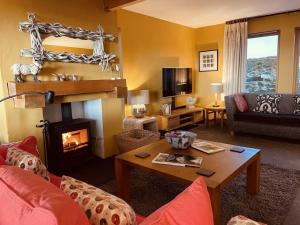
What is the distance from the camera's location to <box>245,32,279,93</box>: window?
5.07 meters

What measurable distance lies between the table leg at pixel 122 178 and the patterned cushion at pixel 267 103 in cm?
346

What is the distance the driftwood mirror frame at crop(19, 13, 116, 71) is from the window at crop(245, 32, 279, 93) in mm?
3539

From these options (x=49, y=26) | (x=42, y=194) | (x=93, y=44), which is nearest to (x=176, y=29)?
(x=93, y=44)

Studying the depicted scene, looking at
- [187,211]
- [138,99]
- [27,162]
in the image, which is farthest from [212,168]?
[138,99]

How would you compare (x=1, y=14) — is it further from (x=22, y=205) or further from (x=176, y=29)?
(x=176, y=29)

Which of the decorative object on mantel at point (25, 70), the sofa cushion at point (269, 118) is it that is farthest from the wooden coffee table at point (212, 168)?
the sofa cushion at point (269, 118)

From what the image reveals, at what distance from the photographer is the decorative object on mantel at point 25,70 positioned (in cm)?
240

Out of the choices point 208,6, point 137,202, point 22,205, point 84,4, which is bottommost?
point 137,202

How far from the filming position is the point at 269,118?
415 centimetres

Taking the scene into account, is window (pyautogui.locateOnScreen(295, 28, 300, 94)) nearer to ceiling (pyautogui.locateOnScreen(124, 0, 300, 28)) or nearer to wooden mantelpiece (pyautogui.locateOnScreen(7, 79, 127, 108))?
ceiling (pyautogui.locateOnScreen(124, 0, 300, 28))

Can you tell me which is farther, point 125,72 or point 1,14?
point 125,72

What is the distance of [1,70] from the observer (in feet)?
7.77

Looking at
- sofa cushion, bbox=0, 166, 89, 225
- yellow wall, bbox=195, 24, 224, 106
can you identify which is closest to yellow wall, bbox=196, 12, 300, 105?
yellow wall, bbox=195, 24, 224, 106

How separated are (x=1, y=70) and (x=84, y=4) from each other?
4.44 ft
